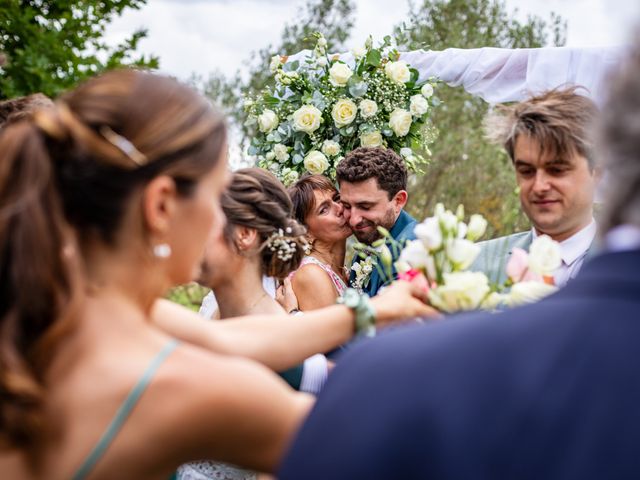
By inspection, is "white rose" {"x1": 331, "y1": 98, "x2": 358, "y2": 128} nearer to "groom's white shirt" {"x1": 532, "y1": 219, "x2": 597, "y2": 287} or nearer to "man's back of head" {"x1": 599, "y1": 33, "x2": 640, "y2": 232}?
"groom's white shirt" {"x1": 532, "y1": 219, "x2": 597, "y2": 287}

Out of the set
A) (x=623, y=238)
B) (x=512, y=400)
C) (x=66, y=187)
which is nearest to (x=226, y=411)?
(x=66, y=187)

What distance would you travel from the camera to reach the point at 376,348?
1.31 meters

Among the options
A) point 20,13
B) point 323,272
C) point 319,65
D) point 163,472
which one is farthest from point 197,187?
point 20,13

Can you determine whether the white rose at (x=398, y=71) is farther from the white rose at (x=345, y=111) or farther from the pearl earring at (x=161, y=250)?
the pearl earring at (x=161, y=250)

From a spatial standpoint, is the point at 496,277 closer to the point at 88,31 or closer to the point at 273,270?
the point at 273,270

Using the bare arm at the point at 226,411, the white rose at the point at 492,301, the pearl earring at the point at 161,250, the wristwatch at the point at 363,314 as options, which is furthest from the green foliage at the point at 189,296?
the bare arm at the point at 226,411

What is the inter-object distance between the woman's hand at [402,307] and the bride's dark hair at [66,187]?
2.97 feet

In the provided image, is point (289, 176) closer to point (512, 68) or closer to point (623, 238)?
point (512, 68)

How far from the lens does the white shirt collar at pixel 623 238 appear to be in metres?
1.24

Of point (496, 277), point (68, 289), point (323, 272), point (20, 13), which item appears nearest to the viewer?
point (68, 289)

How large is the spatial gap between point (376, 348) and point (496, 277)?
2.38m

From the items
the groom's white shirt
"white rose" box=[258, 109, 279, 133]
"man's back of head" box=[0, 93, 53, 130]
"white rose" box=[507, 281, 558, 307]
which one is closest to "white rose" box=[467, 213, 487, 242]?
"white rose" box=[507, 281, 558, 307]

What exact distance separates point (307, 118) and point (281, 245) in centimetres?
224

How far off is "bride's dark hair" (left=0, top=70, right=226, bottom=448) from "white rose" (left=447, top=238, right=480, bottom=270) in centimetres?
101
